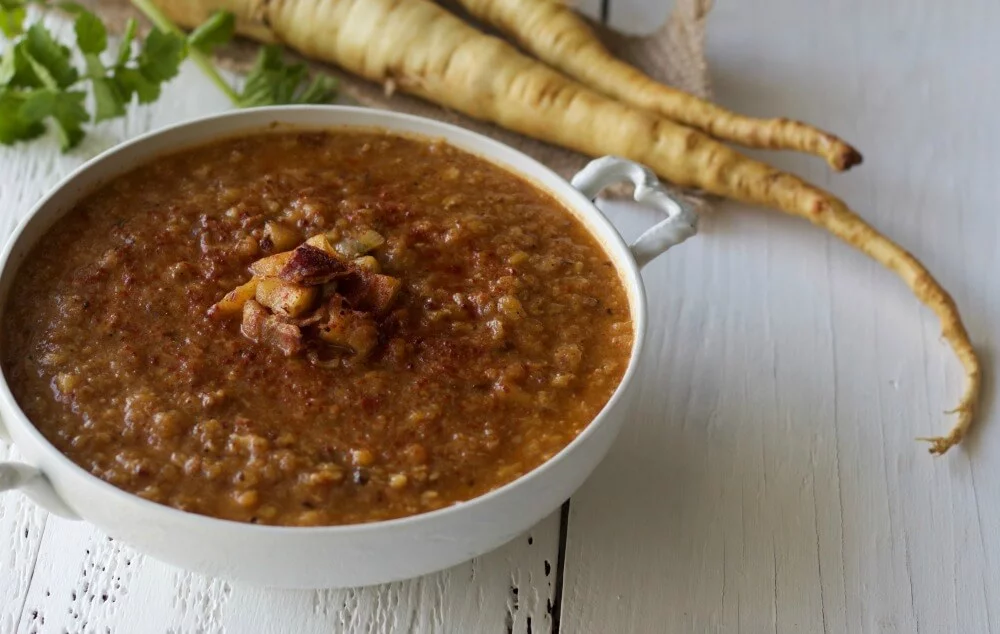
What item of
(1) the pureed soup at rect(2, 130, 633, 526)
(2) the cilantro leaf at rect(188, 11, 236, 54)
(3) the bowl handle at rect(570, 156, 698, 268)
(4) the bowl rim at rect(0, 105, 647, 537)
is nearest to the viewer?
(4) the bowl rim at rect(0, 105, 647, 537)

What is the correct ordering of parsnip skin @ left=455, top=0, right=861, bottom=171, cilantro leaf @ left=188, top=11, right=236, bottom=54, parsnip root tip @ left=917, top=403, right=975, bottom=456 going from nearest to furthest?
parsnip root tip @ left=917, top=403, right=975, bottom=456 → parsnip skin @ left=455, top=0, right=861, bottom=171 → cilantro leaf @ left=188, top=11, right=236, bottom=54

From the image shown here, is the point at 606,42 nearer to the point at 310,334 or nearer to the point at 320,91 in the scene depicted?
the point at 320,91

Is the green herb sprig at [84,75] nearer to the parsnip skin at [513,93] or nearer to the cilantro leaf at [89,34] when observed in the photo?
the cilantro leaf at [89,34]

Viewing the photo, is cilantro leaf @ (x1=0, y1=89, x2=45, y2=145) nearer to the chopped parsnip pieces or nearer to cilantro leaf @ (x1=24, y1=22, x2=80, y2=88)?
cilantro leaf @ (x1=24, y1=22, x2=80, y2=88)

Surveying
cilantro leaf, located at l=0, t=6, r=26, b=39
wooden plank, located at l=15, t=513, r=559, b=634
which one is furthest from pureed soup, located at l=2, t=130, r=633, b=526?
cilantro leaf, located at l=0, t=6, r=26, b=39

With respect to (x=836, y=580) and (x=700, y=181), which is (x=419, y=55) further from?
(x=836, y=580)
